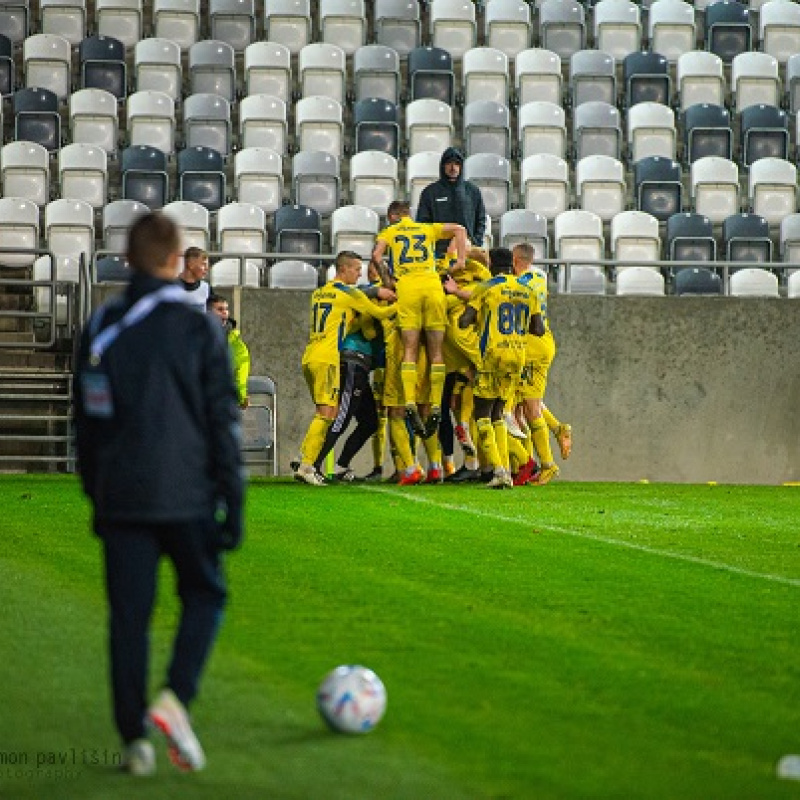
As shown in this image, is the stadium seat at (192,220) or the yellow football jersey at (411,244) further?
the stadium seat at (192,220)

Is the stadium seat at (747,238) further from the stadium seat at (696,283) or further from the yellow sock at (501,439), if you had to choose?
the yellow sock at (501,439)

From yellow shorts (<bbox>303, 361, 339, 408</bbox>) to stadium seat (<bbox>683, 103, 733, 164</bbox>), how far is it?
8.38 metres

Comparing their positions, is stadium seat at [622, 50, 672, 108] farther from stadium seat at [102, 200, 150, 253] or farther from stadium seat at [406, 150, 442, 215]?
stadium seat at [102, 200, 150, 253]

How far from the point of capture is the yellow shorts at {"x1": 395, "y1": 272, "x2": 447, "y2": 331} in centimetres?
1692

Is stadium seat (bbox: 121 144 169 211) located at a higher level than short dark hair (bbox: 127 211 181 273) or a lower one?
higher

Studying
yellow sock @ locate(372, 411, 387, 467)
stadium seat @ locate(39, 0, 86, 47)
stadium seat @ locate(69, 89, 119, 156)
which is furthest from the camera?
stadium seat @ locate(39, 0, 86, 47)

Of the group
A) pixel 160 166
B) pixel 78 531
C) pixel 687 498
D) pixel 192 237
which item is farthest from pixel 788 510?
pixel 160 166

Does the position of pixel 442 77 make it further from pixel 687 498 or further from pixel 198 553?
pixel 198 553

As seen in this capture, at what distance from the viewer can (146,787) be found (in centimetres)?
476

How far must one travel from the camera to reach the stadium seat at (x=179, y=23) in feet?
82.0

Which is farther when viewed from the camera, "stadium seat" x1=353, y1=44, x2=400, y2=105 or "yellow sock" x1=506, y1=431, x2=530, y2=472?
"stadium seat" x1=353, y1=44, x2=400, y2=105

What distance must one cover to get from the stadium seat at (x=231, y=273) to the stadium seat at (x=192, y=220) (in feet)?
1.04

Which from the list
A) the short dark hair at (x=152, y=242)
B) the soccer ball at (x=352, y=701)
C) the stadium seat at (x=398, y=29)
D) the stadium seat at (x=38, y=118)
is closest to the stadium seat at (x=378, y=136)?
the stadium seat at (x=398, y=29)

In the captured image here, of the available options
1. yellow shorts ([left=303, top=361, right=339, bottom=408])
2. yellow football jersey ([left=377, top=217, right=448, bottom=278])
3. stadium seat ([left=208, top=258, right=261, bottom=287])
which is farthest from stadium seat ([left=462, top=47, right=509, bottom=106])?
yellow shorts ([left=303, top=361, right=339, bottom=408])
